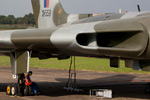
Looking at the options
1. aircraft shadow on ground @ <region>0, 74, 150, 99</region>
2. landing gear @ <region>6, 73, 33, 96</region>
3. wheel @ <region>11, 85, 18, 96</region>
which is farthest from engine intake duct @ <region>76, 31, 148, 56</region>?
wheel @ <region>11, 85, 18, 96</region>

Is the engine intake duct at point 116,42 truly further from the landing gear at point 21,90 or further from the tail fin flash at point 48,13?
the tail fin flash at point 48,13

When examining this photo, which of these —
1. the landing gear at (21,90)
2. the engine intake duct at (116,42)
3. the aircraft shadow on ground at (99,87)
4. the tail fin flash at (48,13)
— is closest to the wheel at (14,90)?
the landing gear at (21,90)

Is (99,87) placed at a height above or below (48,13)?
below

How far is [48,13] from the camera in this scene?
19.0m

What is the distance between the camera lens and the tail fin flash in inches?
734

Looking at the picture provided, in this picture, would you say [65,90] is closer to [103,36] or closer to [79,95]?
[79,95]

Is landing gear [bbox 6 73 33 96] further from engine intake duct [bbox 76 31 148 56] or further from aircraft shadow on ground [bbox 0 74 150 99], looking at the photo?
engine intake duct [bbox 76 31 148 56]

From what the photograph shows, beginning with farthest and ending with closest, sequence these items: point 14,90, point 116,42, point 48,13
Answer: point 48,13, point 14,90, point 116,42

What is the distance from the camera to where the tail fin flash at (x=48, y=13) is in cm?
1864

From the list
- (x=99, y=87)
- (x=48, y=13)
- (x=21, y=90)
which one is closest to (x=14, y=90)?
(x=21, y=90)

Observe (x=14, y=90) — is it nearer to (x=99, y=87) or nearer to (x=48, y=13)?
(x=48, y=13)

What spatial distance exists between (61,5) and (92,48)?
7.94 meters

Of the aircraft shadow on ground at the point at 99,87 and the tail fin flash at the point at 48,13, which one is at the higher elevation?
the tail fin flash at the point at 48,13

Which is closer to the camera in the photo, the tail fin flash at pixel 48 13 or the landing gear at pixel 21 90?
the landing gear at pixel 21 90
